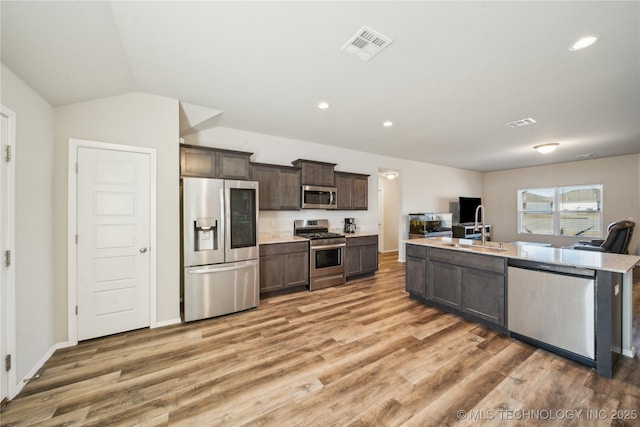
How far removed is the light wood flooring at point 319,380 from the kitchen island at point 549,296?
15 cm

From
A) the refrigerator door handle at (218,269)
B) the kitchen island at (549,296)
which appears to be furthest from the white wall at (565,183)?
the refrigerator door handle at (218,269)

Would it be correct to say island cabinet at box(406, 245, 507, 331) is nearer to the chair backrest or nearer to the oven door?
the oven door

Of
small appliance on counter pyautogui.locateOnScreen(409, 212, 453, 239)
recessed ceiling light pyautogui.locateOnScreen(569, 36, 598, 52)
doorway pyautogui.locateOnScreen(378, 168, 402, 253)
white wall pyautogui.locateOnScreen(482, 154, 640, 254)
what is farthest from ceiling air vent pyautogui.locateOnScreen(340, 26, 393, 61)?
white wall pyautogui.locateOnScreen(482, 154, 640, 254)

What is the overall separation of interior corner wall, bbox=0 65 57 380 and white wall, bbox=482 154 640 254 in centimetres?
1040

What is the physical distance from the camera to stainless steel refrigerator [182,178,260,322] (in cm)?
292

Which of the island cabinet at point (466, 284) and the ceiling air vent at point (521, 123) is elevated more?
the ceiling air vent at point (521, 123)

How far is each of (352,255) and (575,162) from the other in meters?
7.05

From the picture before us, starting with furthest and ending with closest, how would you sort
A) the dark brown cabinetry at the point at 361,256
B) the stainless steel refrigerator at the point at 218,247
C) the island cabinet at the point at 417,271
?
the dark brown cabinetry at the point at 361,256 < the island cabinet at the point at 417,271 < the stainless steel refrigerator at the point at 218,247

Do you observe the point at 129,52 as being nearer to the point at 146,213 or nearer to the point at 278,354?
the point at 146,213

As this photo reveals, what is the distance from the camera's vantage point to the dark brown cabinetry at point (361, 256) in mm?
4605

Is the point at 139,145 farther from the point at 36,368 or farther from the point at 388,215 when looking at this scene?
the point at 388,215

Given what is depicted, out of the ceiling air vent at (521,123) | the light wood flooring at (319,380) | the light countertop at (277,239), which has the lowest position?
the light wood flooring at (319,380)

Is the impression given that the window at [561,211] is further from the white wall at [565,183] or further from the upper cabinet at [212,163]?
the upper cabinet at [212,163]

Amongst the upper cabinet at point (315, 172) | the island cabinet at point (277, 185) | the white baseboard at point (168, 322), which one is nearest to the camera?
the white baseboard at point (168, 322)
